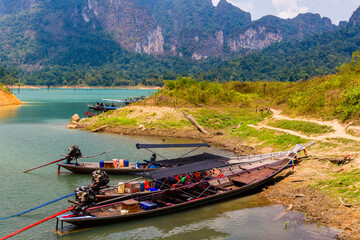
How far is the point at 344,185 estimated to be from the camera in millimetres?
19609

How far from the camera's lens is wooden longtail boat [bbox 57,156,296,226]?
54.2 feet

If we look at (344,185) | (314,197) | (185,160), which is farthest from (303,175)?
(185,160)

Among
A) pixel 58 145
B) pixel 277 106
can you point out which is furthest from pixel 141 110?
pixel 277 106

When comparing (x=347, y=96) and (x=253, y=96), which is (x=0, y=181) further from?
(x=253, y=96)

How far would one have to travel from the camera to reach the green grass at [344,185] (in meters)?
18.2

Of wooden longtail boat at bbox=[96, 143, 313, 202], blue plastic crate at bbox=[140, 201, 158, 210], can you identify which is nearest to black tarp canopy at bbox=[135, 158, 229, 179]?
wooden longtail boat at bbox=[96, 143, 313, 202]

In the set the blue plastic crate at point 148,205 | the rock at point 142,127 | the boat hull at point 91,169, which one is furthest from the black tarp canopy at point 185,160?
the rock at point 142,127

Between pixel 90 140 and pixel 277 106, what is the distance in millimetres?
36873

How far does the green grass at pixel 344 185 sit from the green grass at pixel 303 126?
11.1m

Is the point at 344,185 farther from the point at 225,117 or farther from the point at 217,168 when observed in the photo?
the point at 225,117

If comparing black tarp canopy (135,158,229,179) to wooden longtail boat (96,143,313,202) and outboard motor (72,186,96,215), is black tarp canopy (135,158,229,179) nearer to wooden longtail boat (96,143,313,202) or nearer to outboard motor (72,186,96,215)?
wooden longtail boat (96,143,313,202)

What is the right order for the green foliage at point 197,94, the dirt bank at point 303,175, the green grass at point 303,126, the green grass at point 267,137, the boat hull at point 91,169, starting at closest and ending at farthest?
1. the dirt bank at point 303,175
2. the boat hull at point 91,169
3. the green grass at point 303,126
4. the green grass at point 267,137
5. the green foliage at point 197,94

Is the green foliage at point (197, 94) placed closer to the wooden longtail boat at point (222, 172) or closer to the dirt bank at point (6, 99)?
the wooden longtail boat at point (222, 172)

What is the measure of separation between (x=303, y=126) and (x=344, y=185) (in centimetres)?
1588
